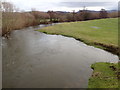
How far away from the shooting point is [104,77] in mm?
9297

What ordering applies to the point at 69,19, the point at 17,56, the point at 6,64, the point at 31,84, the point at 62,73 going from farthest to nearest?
the point at 69,19, the point at 17,56, the point at 6,64, the point at 62,73, the point at 31,84

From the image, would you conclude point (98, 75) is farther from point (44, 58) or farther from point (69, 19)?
point (69, 19)

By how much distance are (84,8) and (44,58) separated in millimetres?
65755

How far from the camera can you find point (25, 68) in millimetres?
11508

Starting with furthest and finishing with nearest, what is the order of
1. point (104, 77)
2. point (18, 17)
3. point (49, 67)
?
point (18, 17) → point (49, 67) → point (104, 77)

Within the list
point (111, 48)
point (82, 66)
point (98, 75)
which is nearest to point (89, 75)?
point (98, 75)

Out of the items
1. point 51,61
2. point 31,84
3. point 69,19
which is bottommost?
point 31,84

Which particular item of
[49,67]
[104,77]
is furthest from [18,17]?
[104,77]

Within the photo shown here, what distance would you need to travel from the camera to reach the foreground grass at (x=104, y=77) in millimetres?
8300

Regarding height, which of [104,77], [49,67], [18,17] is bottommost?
[104,77]

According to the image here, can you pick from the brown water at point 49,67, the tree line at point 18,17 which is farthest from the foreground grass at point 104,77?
the tree line at point 18,17

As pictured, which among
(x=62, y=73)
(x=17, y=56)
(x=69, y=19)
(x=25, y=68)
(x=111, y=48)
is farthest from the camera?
(x=69, y=19)

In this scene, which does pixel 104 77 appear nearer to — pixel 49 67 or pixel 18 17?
pixel 49 67

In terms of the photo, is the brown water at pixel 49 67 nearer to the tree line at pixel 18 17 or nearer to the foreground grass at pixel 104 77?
the foreground grass at pixel 104 77
